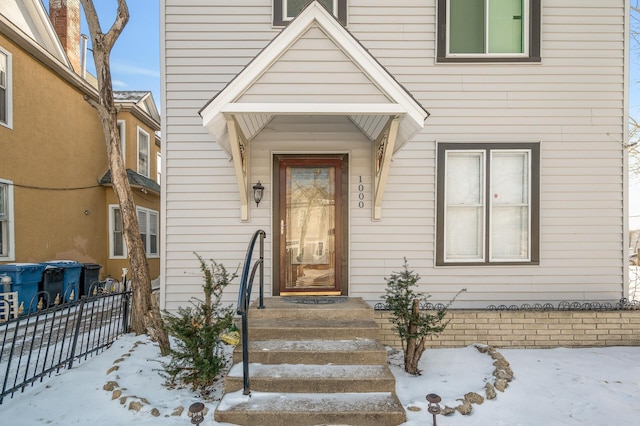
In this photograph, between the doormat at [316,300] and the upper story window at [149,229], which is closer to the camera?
the doormat at [316,300]

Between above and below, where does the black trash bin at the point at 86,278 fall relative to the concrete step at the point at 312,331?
below

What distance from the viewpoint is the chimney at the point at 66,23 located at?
9.88m

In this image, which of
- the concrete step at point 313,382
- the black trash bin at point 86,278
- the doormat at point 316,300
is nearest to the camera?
the concrete step at point 313,382

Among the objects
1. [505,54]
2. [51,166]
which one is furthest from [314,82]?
[51,166]

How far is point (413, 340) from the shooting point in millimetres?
3717

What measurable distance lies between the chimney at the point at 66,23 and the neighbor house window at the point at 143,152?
2.63m

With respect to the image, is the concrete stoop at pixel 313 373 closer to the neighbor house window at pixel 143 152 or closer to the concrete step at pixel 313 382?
the concrete step at pixel 313 382

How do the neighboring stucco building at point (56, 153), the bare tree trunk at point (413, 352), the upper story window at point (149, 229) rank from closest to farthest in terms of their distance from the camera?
the bare tree trunk at point (413, 352)
the neighboring stucco building at point (56, 153)
the upper story window at point (149, 229)

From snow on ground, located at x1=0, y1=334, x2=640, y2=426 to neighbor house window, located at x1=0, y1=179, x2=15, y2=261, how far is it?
4.74 meters

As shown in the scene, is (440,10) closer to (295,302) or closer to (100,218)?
(295,302)

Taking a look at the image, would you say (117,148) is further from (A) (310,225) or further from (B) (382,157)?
(B) (382,157)

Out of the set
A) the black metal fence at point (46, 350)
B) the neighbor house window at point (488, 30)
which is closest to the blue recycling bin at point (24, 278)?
the black metal fence at point (46, 350)

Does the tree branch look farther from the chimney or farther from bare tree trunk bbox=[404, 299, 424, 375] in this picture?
the chimney

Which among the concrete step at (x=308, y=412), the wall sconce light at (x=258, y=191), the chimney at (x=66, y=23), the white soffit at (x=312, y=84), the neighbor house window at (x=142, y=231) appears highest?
the chimney at (x=66, y=23)
